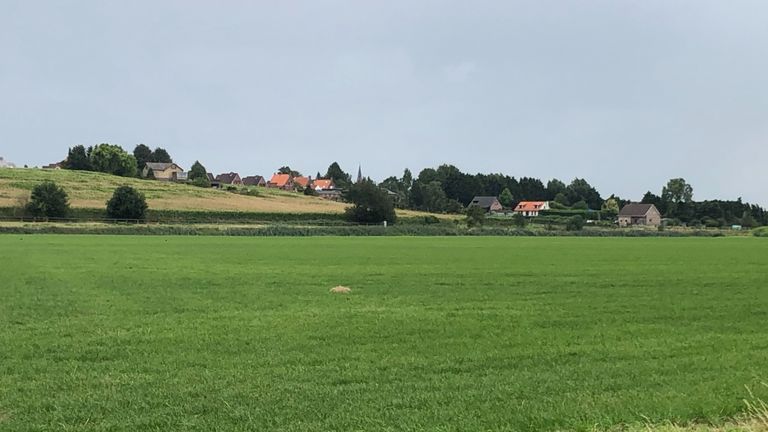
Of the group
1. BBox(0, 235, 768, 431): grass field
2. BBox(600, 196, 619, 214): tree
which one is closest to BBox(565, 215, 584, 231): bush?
BBox(600, 196, 619, 214): tree

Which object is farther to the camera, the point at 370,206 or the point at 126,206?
the point at 370,206

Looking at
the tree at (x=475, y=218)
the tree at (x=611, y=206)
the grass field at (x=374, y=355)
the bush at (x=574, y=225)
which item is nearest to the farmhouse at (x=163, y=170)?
the tree at (x=475, y=218)

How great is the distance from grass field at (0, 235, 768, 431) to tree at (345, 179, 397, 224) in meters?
88.5

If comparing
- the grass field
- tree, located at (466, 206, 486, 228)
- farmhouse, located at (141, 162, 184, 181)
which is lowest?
the grass field

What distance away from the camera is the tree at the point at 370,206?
110812 mm

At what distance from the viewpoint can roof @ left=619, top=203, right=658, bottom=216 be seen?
177 metres

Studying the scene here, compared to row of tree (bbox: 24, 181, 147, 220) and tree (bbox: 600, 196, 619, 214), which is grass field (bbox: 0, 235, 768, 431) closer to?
row of tree (bbox: 24, 181, 147, 220)

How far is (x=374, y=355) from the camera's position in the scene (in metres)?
10.3

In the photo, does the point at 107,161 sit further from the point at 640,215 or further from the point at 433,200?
the point at 640,215

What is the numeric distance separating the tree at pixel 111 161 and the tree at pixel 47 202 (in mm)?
80691

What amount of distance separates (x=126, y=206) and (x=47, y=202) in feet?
33.7

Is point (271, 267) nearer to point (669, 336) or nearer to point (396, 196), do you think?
point (669, 336)

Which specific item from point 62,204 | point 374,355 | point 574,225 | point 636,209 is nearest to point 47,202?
point 62,204

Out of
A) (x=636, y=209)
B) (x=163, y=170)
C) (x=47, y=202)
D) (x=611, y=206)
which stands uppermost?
(x=163, y=170)
